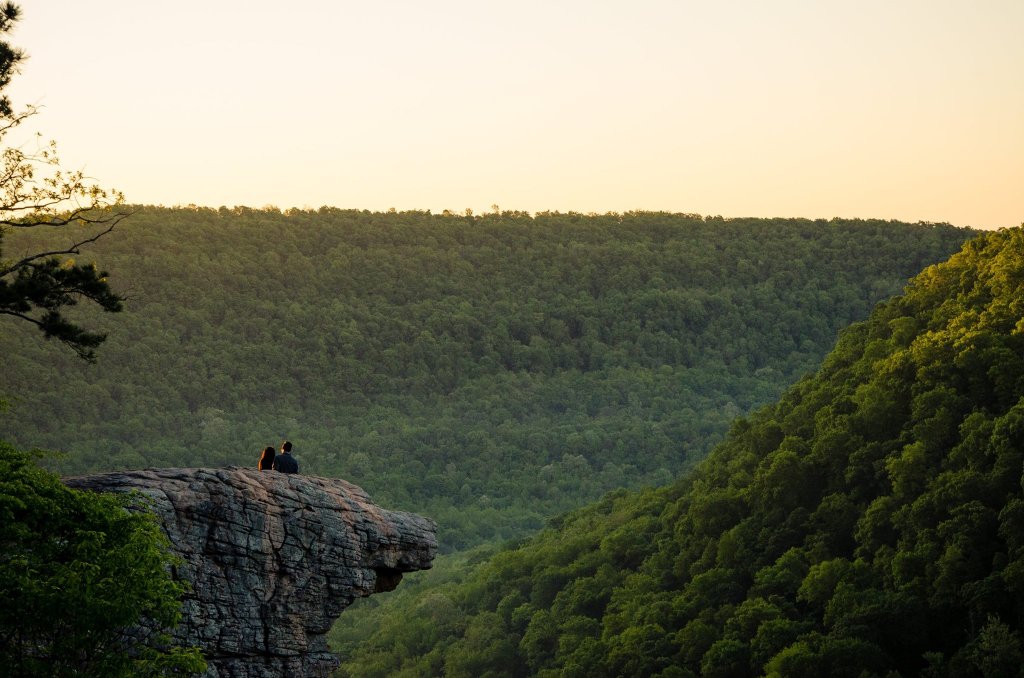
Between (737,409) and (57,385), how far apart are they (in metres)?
88.6

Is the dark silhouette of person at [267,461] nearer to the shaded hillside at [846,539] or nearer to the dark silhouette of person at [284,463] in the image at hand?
the dark silhouette of person at [284,463]

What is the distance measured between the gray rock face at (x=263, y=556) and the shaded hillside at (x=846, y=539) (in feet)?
85.6

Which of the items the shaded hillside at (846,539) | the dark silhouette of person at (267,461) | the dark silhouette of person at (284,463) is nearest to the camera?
the dark silhouette of person at (284,463)

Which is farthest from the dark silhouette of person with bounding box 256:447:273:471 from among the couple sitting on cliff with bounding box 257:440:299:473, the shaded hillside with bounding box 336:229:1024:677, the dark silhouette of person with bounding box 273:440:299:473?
the shaded hillside with bounding box 336:229:1024:677

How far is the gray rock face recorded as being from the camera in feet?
93.6

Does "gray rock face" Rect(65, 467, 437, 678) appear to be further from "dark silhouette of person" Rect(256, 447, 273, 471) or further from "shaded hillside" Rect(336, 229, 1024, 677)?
"shaded hillside" Rect(336, 229, 1024, 677)

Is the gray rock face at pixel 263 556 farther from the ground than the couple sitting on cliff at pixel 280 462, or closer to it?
→ closer to it

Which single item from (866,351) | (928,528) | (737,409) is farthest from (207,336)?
(928,528)

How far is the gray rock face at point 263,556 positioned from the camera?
2852 centimetres

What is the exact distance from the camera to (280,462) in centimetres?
3331

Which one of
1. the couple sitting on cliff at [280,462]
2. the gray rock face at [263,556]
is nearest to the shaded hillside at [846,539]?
the gray rock face at [263,556]

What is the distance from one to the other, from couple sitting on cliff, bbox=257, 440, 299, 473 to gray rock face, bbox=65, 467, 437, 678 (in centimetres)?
119

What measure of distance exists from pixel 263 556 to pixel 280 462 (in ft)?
13.2

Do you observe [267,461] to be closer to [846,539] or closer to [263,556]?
[263,556]
